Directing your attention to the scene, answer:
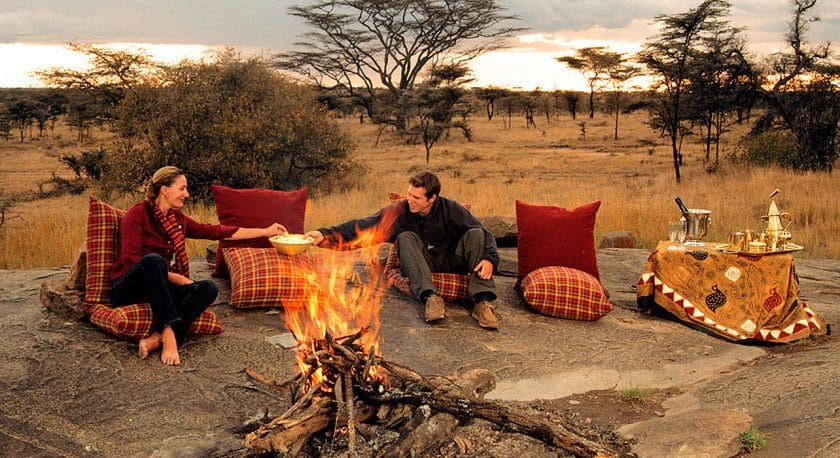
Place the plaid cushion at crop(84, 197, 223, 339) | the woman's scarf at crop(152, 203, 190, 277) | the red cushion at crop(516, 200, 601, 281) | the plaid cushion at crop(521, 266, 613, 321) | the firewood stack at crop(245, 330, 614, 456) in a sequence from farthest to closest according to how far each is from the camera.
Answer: the red cushion at crop(516, 200, 601, 281) → the plaid cushion at crop(521, 266, 613, 321) → the plaid cushion at crop(84, 197, 223, 339) → the woman's scarf at crop(152, 203, 190, 277) → the firewood stack at crop(245, 330, 614, 456)

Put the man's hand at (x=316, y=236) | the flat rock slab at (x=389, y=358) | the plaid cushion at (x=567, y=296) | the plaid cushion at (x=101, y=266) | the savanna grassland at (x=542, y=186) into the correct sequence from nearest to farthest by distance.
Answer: the flat rock slab at (x=389, y=358) → the plaid cushion at (x=101, y=266) → the man's hand at (x=316, y=236) → the plaid cushion at (x=567, y=296) → the savanna grassland at (x=542, y=186)

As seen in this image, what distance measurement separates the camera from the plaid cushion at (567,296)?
195 inches

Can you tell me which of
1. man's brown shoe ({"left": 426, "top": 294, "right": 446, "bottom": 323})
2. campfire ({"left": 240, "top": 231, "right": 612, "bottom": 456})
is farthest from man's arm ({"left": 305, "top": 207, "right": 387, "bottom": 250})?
campfire ({"left": 240, "top": 231, "right": 612, "bottom": 456})

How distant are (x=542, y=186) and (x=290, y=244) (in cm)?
1031

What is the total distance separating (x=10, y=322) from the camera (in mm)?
4371

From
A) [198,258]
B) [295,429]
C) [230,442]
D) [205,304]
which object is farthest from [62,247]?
[295,429]

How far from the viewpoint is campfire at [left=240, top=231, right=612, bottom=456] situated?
9.01 ft

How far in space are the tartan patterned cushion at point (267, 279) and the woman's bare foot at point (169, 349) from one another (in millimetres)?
878

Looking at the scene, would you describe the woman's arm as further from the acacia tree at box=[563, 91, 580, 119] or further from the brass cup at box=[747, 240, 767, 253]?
the acacia tree at box=[563, 91, 580, 119]

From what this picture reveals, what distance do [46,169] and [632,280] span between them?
676 inches

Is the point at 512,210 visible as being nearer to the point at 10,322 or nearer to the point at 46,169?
the point at 10,322

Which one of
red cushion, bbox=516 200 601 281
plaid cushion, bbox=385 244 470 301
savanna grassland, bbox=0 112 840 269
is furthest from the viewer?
savanna grassland, bbox=0 112 840 269

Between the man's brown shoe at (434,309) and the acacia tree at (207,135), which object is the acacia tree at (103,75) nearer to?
the acacia tree at (207,135)

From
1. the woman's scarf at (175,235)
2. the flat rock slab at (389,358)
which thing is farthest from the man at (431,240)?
the woman's scarf at (175,235)
